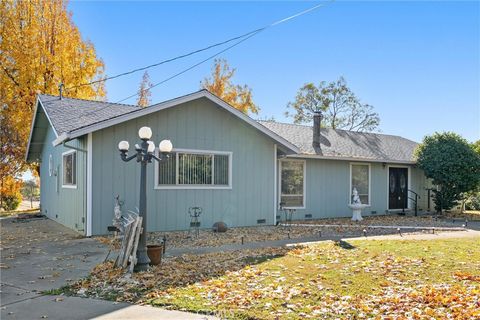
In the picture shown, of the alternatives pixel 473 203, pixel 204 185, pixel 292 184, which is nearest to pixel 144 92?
pixel 292 184

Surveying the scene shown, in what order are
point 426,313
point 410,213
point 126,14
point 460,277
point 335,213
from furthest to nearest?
point 410,213 → point 335,213 → point 126,14 → point 460,277 → point 426,313

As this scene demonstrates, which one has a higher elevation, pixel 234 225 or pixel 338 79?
pixel 338 79

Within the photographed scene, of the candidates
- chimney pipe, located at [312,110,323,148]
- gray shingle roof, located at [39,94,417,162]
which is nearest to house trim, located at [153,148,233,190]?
gray shingle roof, located at [39,94,417,162]

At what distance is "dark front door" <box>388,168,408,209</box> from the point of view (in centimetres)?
1736

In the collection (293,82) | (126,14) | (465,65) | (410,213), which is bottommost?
(410,213)

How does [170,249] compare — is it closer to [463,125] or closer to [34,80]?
[34,80]

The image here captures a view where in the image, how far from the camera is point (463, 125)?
20.8 m

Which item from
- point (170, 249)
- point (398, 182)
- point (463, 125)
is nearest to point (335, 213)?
point (398, 182)

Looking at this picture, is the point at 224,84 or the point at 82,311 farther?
the point at 224,84

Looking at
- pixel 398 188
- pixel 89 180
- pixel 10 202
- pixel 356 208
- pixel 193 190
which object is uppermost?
pixel 89 180

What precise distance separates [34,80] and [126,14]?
719cm

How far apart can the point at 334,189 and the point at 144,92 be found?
14.9m

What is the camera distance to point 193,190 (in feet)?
37.5

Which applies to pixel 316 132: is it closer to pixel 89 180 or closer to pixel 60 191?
pixel 89 180
